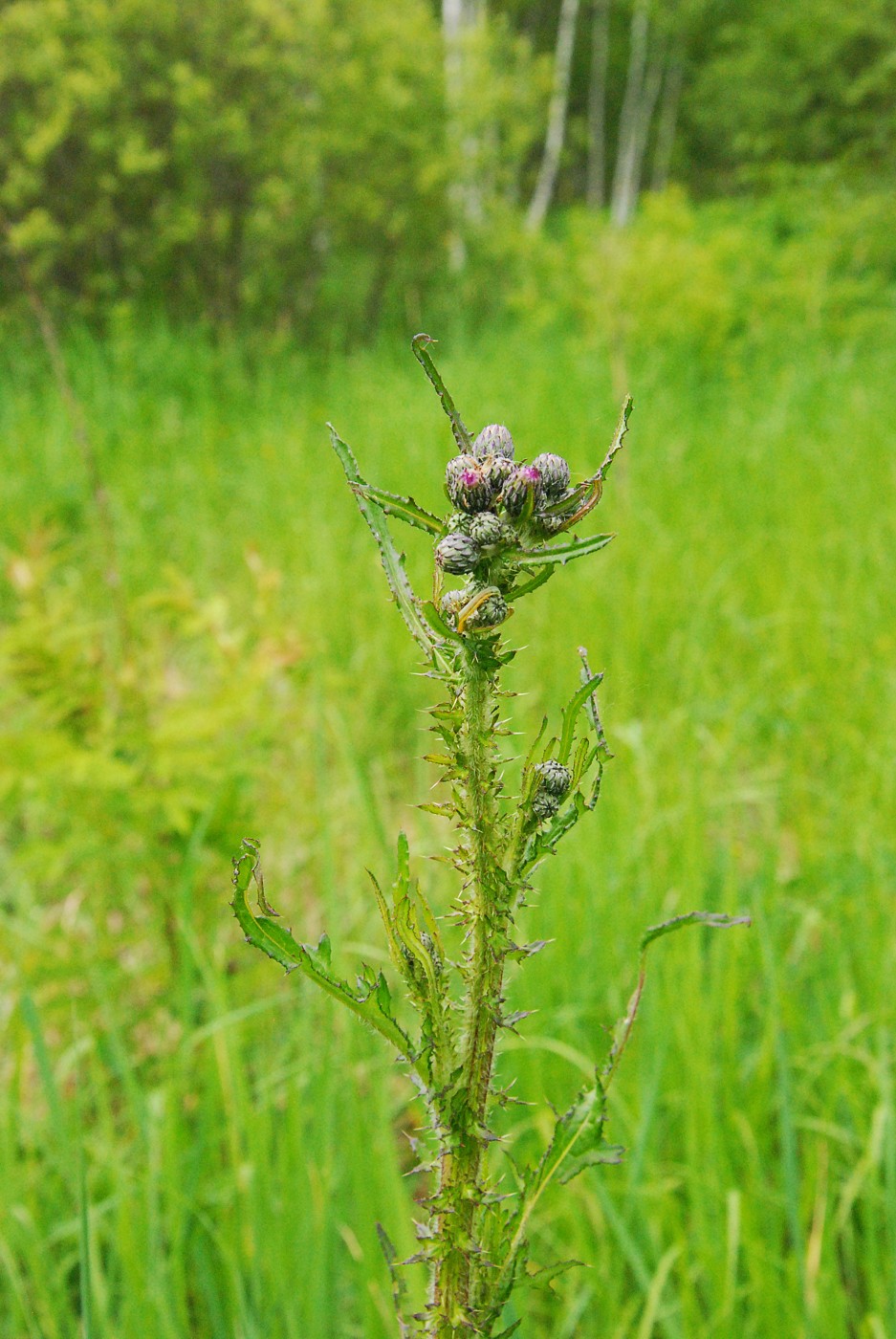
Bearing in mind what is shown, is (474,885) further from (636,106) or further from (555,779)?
(636,106)

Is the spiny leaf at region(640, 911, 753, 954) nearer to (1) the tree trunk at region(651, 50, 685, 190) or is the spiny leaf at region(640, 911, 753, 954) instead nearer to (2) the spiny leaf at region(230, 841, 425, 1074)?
(2) the spiny leaf at region(230, 841, 425, 1074)

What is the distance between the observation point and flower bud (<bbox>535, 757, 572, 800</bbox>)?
1.67 ft

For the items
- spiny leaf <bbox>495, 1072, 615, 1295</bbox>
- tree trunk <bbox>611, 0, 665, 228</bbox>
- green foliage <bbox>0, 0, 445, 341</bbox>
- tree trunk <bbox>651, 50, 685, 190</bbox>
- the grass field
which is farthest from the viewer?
tree trunk <bbox>651, 50, 685, 190</bbox>

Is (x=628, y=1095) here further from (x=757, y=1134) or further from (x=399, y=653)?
(x=399, y=653)

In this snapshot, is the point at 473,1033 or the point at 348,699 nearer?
the point at 473,1033

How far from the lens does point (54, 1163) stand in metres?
1.73

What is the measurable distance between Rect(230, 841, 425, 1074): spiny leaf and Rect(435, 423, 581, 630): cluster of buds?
0.16 metres

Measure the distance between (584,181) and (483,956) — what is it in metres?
33.3

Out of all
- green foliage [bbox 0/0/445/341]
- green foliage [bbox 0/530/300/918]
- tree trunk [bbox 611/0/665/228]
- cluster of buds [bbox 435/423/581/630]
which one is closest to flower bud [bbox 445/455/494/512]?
cluster of buds [bbox 435/423/581/630]

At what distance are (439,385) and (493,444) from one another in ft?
0.16

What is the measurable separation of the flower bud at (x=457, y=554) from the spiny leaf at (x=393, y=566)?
0.10 feet

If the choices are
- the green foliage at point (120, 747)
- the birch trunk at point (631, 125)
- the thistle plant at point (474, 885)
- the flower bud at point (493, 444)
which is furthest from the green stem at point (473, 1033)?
the birch trunk at point (631, 125)

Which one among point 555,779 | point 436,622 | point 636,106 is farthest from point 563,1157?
point 636,106

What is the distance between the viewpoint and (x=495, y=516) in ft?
1.55
